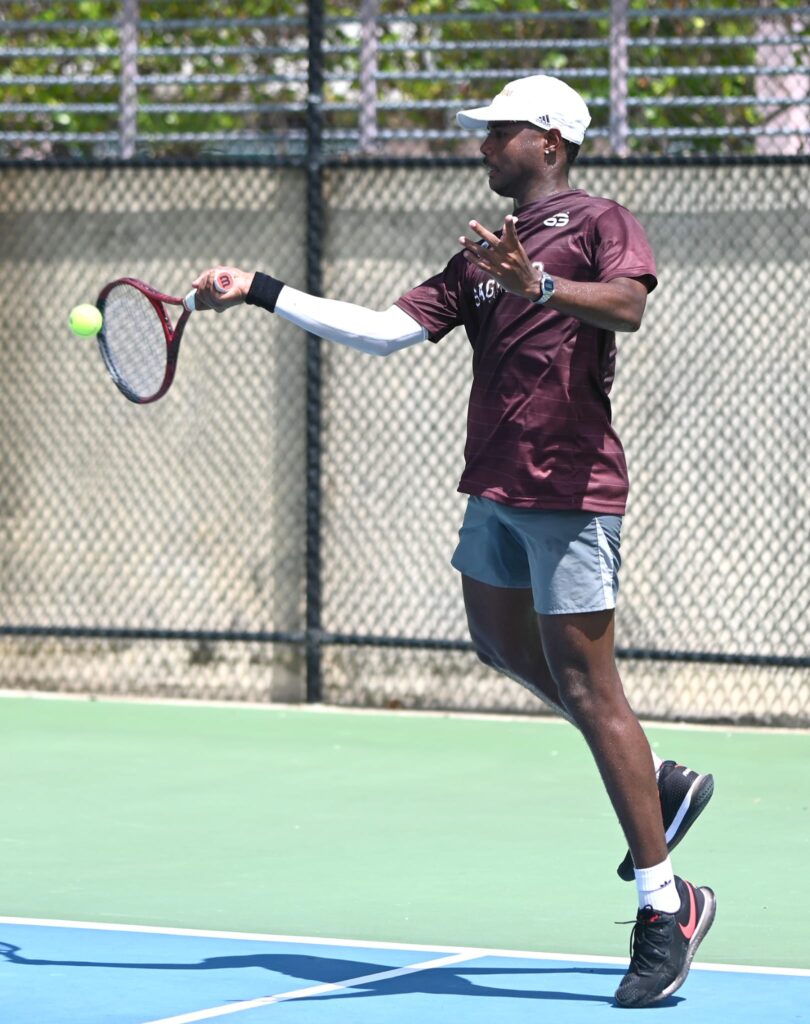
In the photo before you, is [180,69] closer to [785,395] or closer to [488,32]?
[488,32]

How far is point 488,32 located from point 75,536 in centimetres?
493

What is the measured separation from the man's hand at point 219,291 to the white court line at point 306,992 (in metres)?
1.58

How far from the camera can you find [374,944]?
556cm

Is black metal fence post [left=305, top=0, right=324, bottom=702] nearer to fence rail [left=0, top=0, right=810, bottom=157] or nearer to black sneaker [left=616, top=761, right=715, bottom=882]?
fence rail [left=0, top=0, right=810, bottom=157]

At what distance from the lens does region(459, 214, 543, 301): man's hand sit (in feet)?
15.5

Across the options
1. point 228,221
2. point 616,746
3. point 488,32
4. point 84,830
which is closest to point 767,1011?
point 616,746

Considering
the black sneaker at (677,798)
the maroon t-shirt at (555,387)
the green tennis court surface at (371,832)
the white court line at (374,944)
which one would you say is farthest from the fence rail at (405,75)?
the white court line at (374,944)

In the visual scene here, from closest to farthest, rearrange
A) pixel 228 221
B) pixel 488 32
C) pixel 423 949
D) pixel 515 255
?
pixel 515 255 < pixel 423 949 < pixel 228 221 < pixel 488 32

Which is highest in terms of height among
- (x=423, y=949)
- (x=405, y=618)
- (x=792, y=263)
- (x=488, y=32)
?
(x=488, y=32)

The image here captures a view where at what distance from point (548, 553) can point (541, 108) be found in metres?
1.07

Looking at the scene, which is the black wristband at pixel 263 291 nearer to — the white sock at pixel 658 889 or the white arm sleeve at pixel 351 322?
the white arm sleeve at pixel 351 322

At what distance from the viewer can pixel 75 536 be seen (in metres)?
10.8

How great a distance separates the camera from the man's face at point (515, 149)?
17.5 feet

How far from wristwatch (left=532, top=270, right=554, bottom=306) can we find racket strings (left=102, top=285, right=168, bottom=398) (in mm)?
1531
